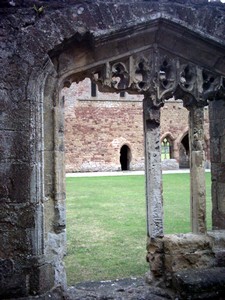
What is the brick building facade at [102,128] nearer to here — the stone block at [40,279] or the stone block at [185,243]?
the stone block at [185,243]

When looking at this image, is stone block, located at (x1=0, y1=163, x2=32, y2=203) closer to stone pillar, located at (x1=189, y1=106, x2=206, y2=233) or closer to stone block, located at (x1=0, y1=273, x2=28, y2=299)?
stone block, located at (x1=0, y1=273, x2=28, y2=299)

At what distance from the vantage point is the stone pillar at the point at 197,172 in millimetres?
3279

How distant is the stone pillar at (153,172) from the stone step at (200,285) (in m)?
0.43

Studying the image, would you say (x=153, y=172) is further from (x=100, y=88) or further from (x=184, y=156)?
(x=184, y=156)

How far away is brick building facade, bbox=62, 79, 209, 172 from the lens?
2048cm

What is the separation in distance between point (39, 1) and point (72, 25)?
0.34 meters

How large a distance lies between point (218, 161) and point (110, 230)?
2973 mm

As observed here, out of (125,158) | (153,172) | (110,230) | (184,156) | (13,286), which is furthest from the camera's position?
(184,156)

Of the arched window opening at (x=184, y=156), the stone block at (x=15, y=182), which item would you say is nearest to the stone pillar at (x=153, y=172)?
the stone block at (x=15, y=182)

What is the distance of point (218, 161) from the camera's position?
3.89m

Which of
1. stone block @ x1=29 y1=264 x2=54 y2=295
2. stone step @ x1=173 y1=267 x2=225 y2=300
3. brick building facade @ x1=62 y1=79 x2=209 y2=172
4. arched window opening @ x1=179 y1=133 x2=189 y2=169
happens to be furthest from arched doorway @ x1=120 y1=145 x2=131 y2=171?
stone block @ x1=29 y1=264 x2=54 y2=295

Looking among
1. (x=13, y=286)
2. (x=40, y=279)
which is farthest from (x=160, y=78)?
(x=13, y=286)

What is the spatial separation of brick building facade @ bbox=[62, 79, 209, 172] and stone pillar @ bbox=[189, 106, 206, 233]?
17.0 m

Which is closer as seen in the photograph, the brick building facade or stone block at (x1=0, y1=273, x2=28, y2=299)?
stone block at (x1=0, y1=273, x2=28, y2=299)
